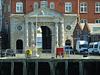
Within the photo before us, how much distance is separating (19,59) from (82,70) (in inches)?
348

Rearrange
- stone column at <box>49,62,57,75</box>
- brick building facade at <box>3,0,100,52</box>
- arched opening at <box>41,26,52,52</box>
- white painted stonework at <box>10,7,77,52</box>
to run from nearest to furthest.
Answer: stone column at <box>49,62,57,75</box>, white painted stonework at <box>10,7,77,52</box>, brick building facade at <box>3,0,100,52</box>, arched opening at <box>41,26,52,52</box>

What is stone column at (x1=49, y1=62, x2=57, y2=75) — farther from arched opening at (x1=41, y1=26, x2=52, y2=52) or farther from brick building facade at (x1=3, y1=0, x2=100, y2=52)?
arched opening at (x1=41, y1=26, x2=52, y2=52)

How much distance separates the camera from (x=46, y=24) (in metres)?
82.8

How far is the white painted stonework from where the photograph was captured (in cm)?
8175

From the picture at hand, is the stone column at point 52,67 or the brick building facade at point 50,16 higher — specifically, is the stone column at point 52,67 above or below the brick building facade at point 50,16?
below

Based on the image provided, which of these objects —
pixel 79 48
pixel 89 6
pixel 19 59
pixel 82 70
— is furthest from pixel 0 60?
pixel 89 6

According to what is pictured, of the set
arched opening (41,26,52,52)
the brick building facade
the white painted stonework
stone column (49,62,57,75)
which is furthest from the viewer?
arched opening (41,26,52,52)

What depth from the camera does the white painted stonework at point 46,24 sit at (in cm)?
8175

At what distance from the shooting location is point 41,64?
53.3m

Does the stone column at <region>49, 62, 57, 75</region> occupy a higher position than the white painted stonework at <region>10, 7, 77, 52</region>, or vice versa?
the white painted stonework at <region>10, 7, 77, 52</region>

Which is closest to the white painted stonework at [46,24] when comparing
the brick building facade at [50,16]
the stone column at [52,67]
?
the brick building facade at [50,16]

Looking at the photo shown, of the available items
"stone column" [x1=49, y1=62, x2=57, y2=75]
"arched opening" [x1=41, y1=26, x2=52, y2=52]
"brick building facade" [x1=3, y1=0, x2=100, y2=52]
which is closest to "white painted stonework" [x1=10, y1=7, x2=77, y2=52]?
"brick building facade" [x1=3, y1=0, x2=100, y2=52]

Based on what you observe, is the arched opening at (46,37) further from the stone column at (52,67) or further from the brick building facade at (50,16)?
the stone column at (52,67)

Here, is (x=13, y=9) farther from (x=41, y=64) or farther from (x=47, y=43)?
Result: (x=41, y=64)
